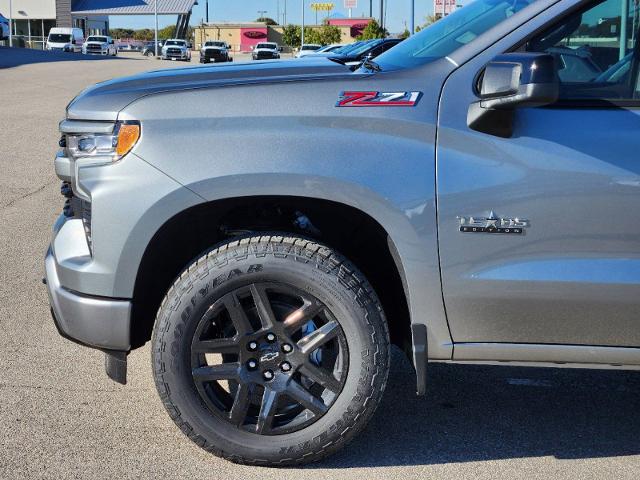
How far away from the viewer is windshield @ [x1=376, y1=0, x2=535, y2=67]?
11.4ft

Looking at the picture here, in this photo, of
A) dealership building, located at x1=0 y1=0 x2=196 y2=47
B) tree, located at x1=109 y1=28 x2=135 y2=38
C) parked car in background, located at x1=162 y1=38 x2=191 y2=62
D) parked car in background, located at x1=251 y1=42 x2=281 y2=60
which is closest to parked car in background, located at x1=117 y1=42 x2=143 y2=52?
dealership building, located at x1=0 y1=0 x2=196 y2=47

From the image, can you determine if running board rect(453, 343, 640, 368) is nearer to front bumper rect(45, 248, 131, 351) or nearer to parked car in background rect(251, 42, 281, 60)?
front bumper rect(45, 248, 131, 351)

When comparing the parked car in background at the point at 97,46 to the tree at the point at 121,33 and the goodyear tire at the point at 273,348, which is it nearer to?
the goodyear tire at the point at 273,348

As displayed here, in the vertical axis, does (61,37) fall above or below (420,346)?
above

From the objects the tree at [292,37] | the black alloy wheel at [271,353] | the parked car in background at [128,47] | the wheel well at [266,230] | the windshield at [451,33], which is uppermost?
the tree at [292,37]

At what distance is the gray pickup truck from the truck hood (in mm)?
16

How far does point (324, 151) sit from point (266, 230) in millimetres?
502

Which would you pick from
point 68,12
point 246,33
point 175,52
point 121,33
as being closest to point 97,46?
point 175,52

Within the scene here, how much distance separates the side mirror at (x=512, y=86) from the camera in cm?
303

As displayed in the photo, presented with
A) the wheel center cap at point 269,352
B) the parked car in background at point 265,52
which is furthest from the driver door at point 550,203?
the parked car in background at point 265,52

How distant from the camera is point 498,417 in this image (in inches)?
163

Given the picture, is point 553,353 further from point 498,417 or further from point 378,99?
point 378,99

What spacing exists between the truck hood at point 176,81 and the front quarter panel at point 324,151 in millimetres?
75

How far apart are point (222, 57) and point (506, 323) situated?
2228 inches
